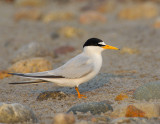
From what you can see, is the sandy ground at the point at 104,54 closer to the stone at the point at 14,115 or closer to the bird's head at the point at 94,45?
the stone at the point at 14,115

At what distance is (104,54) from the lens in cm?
760

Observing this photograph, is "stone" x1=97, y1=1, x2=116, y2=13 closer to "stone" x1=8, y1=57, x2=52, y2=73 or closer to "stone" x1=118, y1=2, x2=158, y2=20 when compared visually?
"stone" x1=118, y1=2, x2=158, y2=20

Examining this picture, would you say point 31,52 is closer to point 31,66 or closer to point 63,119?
point 31,66

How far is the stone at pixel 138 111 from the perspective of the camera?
3387 millimetres

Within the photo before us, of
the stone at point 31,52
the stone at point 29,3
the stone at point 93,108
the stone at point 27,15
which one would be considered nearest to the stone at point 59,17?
the stone at point 27,15

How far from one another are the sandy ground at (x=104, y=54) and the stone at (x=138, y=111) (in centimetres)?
71

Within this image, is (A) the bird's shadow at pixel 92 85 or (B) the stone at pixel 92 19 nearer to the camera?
(A) the bird's shadow at pixel 92 85

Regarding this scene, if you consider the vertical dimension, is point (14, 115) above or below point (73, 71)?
below

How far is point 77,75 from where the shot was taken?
4.30 m

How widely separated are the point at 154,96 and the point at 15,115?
170 centimetres

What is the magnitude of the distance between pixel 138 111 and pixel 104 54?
4.24m

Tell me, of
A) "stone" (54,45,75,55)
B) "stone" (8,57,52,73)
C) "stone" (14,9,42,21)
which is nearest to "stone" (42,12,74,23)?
"stone" (14,9,42,21)

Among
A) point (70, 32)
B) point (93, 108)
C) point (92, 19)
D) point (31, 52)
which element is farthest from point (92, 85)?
point (92, 19)

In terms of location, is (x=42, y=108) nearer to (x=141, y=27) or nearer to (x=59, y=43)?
(x=59, y=43)
